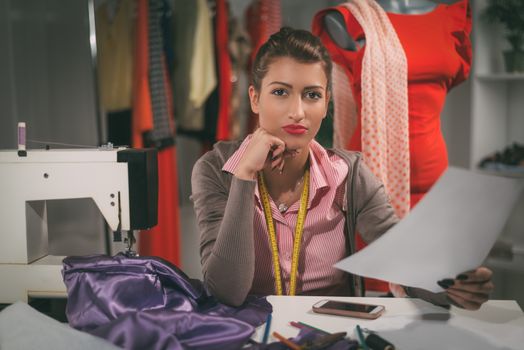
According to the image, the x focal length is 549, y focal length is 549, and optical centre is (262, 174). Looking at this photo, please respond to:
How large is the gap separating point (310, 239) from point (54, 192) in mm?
618

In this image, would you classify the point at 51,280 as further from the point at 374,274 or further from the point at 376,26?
the point at 376,26

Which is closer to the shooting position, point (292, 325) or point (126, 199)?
point (292, 325)

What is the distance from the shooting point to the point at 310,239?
137 centimetres

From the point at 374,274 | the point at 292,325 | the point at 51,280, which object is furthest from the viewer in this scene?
the point at 51,280

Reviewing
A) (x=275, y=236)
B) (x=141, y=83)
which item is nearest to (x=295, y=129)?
(x=275, y=236)

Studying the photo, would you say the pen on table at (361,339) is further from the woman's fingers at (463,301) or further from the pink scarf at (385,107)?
the pink scarf at (385,107)

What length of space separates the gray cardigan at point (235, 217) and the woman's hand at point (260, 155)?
0.03m

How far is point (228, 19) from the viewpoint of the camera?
306cm

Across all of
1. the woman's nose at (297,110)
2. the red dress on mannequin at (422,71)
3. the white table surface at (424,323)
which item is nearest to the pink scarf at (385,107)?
the red dress on mannequin at (422,71)

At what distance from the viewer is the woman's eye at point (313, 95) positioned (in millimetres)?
1309

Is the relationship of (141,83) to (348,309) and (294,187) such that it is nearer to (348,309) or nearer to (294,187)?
(294,187)

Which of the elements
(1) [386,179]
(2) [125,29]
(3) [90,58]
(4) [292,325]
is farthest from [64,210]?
(4) [292,325]

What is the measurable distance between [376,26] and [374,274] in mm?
1219

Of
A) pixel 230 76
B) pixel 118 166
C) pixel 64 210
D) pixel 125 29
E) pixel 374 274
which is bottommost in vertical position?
pixel 64 210
